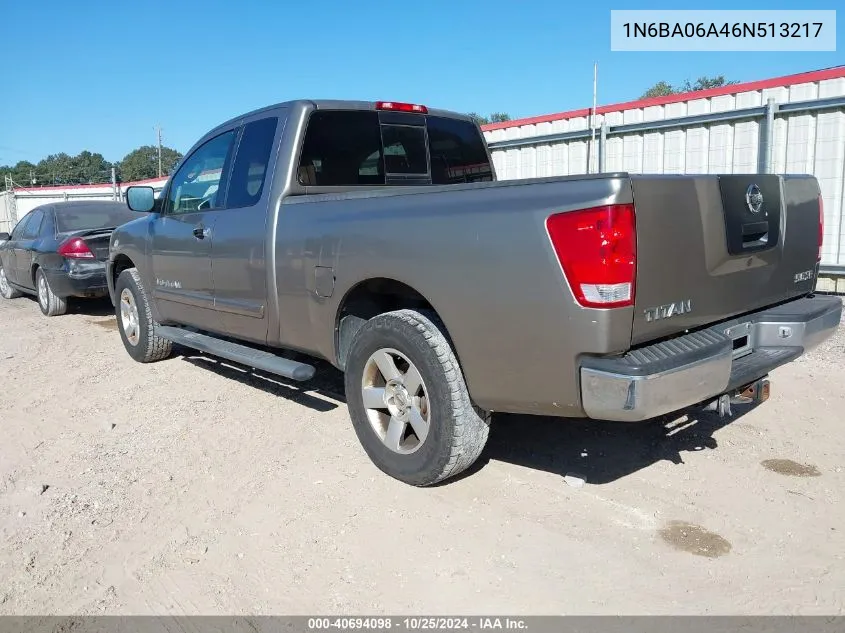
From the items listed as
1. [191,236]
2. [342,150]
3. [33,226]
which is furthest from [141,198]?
[33,226]

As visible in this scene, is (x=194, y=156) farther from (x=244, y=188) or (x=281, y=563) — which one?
(x=281, y=563)

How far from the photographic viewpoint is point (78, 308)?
10.2 metres

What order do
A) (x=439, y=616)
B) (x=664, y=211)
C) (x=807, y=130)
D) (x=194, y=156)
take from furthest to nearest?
(x=807, y=130)
(x=194, y=156)
(x=664, y=211)
(x=439, y=616)

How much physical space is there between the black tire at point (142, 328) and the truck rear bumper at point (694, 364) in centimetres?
465

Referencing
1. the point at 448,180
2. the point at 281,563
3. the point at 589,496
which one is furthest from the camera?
the point at 448,180

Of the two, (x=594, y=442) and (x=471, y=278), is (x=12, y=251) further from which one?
(x=471, y=278)

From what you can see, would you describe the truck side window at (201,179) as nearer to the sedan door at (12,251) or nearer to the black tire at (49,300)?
the black tire at (49,300)

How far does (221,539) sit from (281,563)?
0.40 meters

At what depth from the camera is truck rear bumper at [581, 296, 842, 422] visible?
2658mm

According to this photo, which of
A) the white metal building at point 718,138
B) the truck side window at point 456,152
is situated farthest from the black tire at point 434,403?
the white metal building at point 718,138

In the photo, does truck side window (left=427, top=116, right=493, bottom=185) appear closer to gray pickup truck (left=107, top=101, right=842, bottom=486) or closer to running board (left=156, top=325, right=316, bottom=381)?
gray pickup truck (left=107, top=101, right=842, bottom=486)

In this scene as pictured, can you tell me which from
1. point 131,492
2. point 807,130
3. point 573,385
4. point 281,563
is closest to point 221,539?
point 281,563

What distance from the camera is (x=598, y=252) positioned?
8.67 feet

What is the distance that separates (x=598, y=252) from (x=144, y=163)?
94081 mm
